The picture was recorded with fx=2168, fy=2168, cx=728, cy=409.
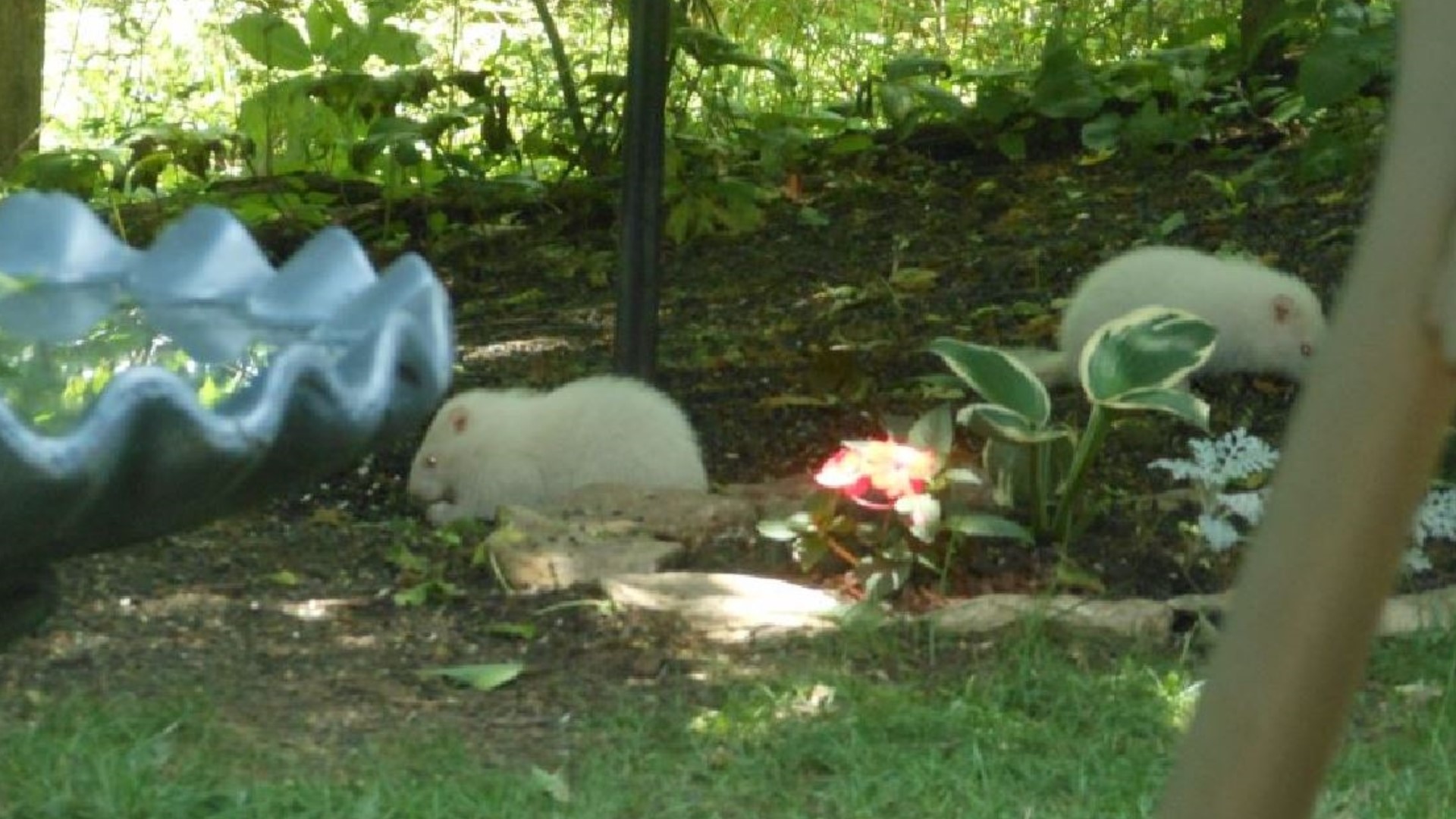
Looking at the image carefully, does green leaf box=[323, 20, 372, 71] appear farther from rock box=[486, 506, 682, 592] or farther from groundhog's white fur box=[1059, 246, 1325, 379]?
rock box=[486, 506, 682, 592]

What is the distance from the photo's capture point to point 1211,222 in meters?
7.83

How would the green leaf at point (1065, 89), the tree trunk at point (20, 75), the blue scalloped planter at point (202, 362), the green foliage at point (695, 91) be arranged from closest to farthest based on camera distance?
the blue scalloped planter at point (202, 362) < the green foliage at point (695, 91) < the tree trunk at point (20, 75) < the green leaf at point (1065, 89)

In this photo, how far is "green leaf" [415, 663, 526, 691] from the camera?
4.02m

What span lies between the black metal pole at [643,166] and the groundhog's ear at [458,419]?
0.50 m

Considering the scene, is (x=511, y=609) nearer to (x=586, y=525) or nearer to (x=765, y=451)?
(x=586, y=525)

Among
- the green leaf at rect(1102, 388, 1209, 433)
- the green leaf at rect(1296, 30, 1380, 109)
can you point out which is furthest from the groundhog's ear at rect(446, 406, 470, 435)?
the green leaf at rect(1296, 30, 1380, 109)

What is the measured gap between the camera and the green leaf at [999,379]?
4.60 meters

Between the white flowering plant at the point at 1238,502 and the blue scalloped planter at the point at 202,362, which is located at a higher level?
the blue scalloped planter at the point at 202,362

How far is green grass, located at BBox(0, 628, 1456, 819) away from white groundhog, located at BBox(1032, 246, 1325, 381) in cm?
241

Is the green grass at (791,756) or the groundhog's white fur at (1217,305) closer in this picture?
the green grass at (791,756)

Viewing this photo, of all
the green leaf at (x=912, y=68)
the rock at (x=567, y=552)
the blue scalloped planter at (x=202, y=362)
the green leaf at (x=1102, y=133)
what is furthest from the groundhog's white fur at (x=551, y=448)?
the green leaf at (x=1102, y=133)

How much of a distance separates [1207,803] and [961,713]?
2577mm

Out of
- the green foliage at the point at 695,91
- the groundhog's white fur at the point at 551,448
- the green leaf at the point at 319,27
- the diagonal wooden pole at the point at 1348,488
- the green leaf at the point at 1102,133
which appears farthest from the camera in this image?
the green leaf at the point at 1102,133

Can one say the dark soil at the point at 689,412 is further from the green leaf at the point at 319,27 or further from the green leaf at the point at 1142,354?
the green leaf at the point at 319,27
